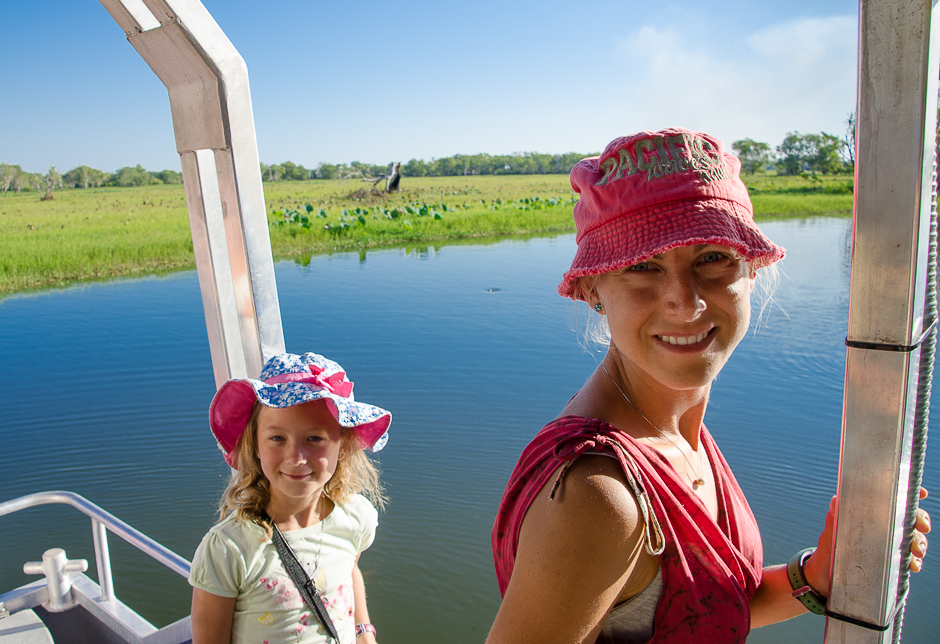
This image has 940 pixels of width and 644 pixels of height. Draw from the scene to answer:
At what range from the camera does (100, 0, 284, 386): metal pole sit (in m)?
Result: 1.52

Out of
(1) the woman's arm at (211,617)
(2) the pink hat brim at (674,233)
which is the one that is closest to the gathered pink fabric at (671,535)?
(2) the pink hat brim at (674,233)

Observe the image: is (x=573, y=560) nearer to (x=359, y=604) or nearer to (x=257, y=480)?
(x=257, y=480)

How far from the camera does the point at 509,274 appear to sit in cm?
1574

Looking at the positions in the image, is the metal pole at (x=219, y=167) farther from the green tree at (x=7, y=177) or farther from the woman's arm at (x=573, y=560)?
the green tree at (x=7, y=177)

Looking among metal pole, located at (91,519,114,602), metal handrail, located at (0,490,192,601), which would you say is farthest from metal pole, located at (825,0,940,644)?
metal pole, located at (91,519,114,602)

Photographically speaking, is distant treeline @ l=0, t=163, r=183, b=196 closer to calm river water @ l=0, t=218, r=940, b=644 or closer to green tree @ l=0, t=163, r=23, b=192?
green tree @ l=0, t=163, r=23, b=192

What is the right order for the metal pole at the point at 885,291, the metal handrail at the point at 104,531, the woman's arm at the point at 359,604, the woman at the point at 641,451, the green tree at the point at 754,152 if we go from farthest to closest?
the green tree at the point at 754,152 → the metal handrail at the point at 104,531 → the woman's arm at the point at 359,604 → the woman at the point at 641,451 → the metal pole at the point at 885,291

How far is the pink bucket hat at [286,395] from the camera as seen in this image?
158 centimetres

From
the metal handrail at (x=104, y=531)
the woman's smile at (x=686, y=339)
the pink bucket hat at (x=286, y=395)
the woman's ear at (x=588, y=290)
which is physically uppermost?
the woman's ear at (x=588, y=290)

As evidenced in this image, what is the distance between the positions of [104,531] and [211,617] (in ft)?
2.89

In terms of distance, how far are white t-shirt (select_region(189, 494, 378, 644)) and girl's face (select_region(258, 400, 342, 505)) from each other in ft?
0.37

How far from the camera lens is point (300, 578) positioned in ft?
5.22

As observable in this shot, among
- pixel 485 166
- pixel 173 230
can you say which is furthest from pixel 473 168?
pixel 173 230

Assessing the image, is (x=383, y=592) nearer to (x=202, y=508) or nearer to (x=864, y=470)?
(x=202, y=508)
